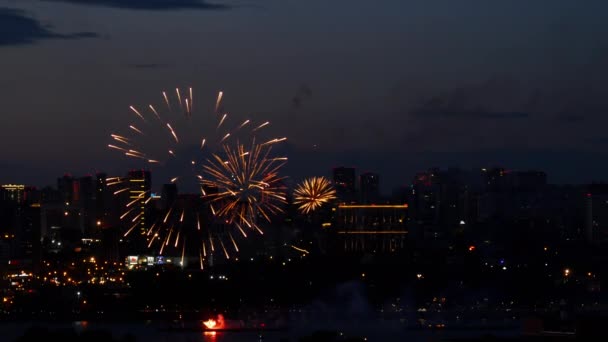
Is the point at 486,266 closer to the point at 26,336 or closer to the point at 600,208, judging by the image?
the point at 600,208

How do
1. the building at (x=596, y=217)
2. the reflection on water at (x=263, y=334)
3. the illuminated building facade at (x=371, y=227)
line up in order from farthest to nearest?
the building at (x=596, y=217), the illuminated building facade at (x=371, y=227), the reflection on water at (x=263, y=334)

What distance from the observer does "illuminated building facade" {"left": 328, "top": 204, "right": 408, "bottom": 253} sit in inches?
1994

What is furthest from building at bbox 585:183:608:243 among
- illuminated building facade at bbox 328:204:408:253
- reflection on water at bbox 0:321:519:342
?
reflection on water at bbox 0:321:519:342

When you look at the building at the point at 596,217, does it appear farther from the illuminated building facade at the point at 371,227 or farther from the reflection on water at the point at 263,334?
the reflection on water at the point at 263,334

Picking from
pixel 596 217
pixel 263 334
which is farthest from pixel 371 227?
pixel 263 334

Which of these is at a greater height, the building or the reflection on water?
the building

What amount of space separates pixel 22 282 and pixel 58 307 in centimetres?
610

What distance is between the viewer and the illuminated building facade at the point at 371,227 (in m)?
50.7

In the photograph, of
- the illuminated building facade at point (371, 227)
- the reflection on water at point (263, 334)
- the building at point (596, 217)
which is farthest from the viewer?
the building at point (596, 217)

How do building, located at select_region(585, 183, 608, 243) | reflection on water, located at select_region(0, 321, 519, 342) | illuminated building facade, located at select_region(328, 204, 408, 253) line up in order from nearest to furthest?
reflection on water, located at select_region(0, 321, 519, 342)
illuminated building facade, located at select_region(328, 204, 408, 253)
building, located at select_region(585, 183, 608, 243)

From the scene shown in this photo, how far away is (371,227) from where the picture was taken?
51.7 meters

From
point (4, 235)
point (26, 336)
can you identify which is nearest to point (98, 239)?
point (4, 235)

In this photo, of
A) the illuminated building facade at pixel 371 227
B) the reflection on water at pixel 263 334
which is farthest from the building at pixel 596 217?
the reflection on water at pixel 263 334

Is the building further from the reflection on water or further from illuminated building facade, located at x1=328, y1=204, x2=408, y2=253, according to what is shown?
the reflection on water
